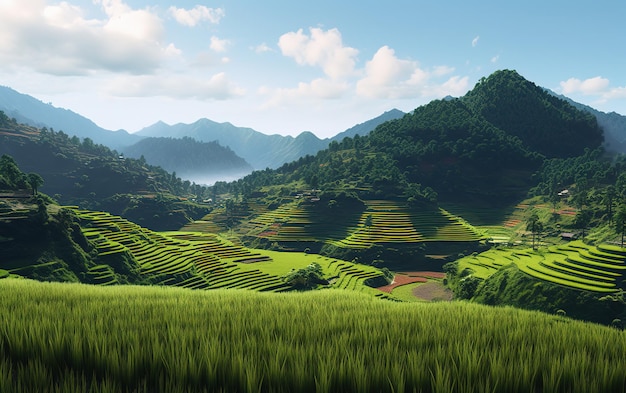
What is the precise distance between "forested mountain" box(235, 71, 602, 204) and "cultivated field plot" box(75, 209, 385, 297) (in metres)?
46.9

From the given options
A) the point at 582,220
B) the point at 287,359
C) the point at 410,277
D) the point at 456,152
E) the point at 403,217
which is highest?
the point at 456,152

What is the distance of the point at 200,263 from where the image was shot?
57406 mm

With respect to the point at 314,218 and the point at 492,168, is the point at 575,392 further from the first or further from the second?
the point at 492,168

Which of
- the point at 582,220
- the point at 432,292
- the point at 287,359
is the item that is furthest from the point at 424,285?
the point at 287,359

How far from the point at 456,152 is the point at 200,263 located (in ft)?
395

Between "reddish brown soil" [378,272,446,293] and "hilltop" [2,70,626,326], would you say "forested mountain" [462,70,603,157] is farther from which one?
"reddish brown soil" [378,272,446,293]

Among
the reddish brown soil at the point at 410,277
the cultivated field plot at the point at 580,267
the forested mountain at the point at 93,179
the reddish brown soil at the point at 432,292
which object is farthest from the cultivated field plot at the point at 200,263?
the forested mountain at the point at 93,179

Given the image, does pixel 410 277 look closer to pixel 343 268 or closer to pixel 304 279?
pixel 343 268

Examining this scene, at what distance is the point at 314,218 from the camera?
95.6 meters

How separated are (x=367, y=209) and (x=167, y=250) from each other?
178 feet

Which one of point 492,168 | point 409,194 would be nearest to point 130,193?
point 409,194

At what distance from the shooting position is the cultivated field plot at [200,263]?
49.4 metres

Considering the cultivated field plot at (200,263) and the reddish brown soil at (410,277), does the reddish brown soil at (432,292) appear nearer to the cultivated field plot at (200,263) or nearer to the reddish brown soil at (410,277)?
the reddish brown soil at (410,277)

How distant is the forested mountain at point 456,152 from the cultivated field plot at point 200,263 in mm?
46912
